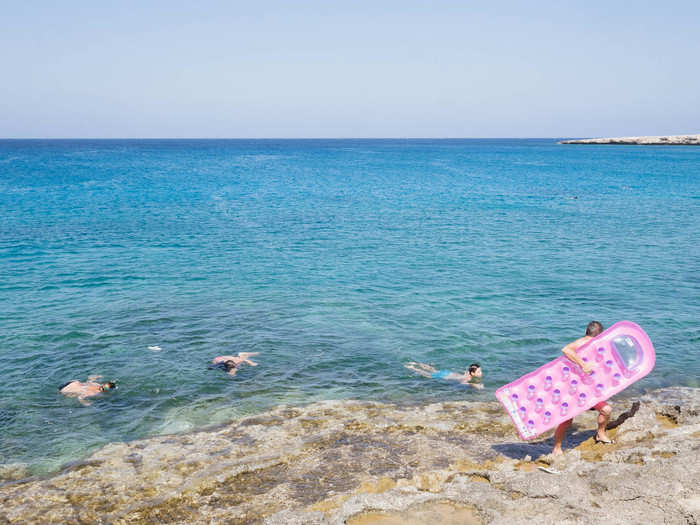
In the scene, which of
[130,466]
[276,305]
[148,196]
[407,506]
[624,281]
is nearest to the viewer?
[407,506]

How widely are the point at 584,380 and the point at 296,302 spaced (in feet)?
38.7

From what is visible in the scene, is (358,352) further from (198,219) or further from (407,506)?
(198,219)

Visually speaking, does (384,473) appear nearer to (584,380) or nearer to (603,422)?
(584,380)

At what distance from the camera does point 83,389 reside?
12.7 m

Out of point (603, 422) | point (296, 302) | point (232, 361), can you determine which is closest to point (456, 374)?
point (603, 422)

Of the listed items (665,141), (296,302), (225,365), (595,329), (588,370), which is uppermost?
(665,141)

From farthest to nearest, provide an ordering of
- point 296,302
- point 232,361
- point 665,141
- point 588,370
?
1. point 665,141
2. point 296,302
3. point 232,361
4. point 588,370

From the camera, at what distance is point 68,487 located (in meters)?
9.09

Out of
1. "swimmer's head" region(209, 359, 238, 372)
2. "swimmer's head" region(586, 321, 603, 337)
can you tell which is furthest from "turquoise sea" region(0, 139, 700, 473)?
"swimmer's head" region(586, 321, 603, 337)

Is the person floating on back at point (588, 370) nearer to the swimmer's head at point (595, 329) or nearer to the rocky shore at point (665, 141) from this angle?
the swimmer's head at point (595, 329)

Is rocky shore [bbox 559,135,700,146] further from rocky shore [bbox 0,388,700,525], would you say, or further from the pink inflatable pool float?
the pink inflatable pool float

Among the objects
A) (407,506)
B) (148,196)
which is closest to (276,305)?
(407,506)

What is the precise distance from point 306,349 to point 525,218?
26.8 meters

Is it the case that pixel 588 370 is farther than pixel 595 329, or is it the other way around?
pixel 595 329
